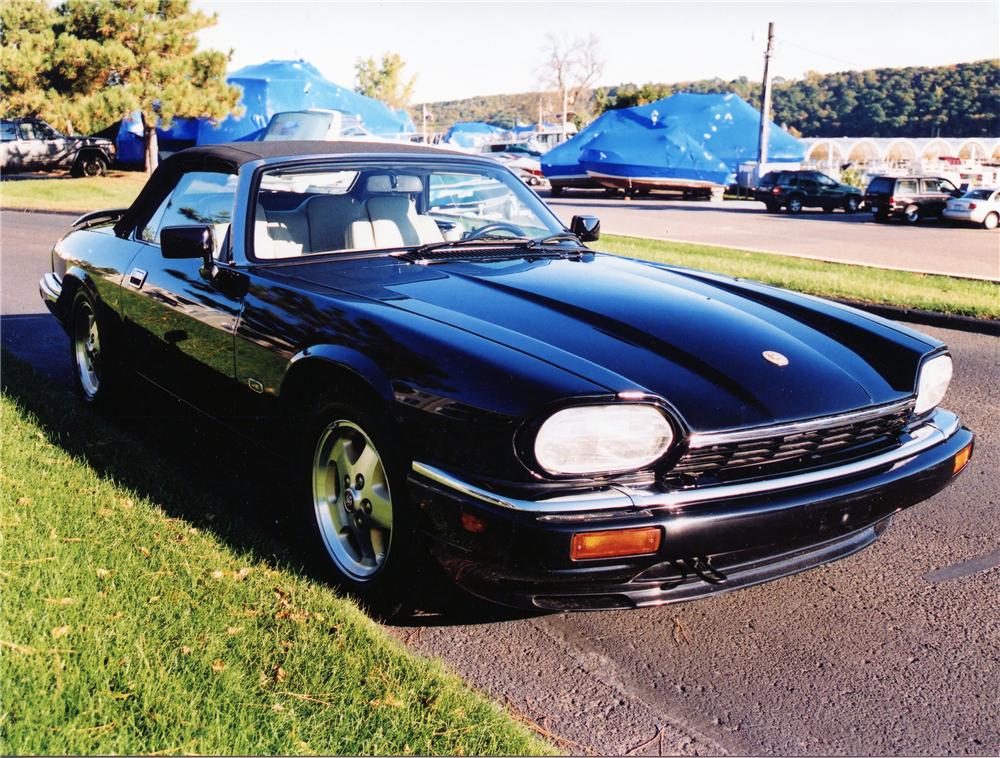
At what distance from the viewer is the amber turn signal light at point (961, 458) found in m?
3.21

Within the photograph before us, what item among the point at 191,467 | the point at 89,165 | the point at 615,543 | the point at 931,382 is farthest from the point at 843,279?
the point at 89,165

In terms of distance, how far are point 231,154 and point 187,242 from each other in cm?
65

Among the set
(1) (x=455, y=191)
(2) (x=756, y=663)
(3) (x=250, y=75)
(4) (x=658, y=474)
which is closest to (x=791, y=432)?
(4) (x=658, y=474)

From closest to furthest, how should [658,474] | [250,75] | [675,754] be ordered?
[675,754] → [658,474] → [250,75]

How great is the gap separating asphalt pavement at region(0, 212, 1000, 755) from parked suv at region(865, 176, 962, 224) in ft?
78.5

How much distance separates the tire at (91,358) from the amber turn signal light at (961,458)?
384cm

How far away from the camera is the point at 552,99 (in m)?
119

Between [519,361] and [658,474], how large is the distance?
1.64 ft

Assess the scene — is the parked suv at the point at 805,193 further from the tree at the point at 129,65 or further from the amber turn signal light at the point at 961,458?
the amber turn signal light at the point at 961,458

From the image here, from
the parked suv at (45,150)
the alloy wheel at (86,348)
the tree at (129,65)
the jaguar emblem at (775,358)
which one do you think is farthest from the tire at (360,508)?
the parked suv at (45,150)

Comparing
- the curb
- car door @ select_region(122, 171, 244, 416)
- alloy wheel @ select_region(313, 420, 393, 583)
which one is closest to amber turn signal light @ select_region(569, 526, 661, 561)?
alloy wheel @ select_region(313, 420, 393, 583)

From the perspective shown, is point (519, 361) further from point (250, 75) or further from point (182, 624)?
point (250, 75)

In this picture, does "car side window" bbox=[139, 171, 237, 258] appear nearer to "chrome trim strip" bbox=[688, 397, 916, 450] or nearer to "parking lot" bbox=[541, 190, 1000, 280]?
"chrome trim strip" bbox=[688, 397, 916, 450]

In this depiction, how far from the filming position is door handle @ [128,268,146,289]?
4414mm
